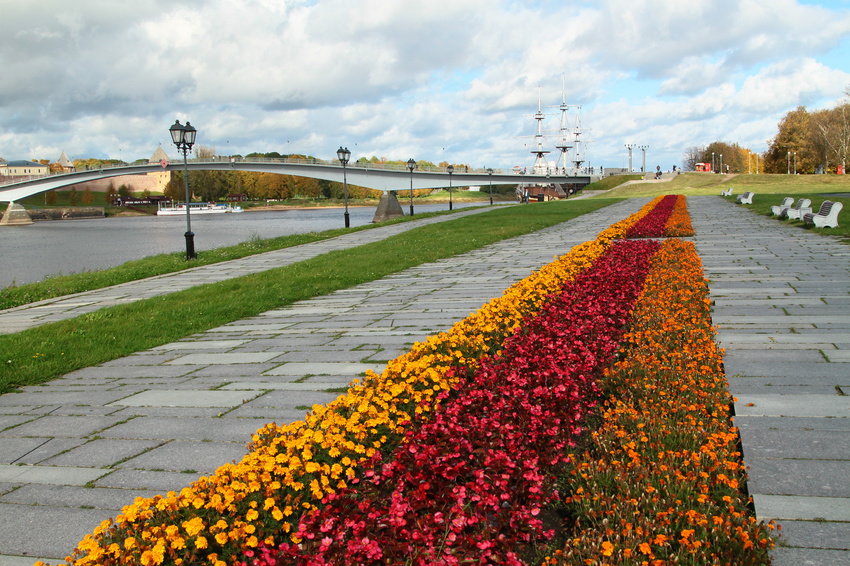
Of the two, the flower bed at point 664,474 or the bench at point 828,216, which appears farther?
the bench at point 828,216

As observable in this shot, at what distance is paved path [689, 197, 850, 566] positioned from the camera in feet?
8.95

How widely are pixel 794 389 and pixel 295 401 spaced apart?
11.1 ft

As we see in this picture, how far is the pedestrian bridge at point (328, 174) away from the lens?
51.8m

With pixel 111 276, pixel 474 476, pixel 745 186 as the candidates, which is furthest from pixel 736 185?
pixel 474 476

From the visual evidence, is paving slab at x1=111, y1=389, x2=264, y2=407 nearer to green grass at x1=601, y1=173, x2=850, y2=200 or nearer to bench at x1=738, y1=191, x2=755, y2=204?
bench at x1=738, y1=191, x2=755, y2=204

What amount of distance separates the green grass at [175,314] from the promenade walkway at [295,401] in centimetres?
30

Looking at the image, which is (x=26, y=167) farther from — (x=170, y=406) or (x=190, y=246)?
(x=170, y=406)

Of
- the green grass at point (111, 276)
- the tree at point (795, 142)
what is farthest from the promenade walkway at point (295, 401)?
the tree at point (795, 142)

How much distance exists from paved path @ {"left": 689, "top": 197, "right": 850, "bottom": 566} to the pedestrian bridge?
37726 millimetres

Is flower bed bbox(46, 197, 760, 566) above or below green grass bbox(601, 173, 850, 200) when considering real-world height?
below

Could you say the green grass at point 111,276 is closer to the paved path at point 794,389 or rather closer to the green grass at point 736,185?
the paved path at point 794,389

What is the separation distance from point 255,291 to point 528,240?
9376 mm

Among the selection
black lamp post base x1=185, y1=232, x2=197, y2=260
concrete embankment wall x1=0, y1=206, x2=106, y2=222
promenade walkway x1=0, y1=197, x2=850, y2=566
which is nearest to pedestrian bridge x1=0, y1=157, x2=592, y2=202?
concrete embankment wall x1=0, y1=206, x2=106, y2=222

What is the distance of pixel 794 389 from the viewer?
4305 mm
